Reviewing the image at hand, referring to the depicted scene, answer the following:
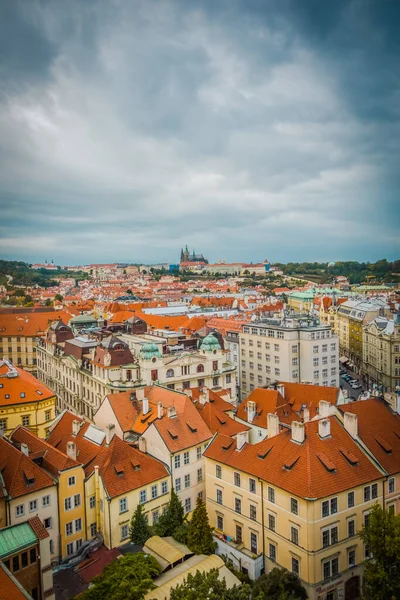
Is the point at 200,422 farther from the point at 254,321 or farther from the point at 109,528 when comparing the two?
the point at 254,321

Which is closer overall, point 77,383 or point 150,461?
point 150,461

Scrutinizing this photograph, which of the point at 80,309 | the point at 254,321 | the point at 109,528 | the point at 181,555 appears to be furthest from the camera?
A: the point at 80,309

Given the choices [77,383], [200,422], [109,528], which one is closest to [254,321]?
[77,383]

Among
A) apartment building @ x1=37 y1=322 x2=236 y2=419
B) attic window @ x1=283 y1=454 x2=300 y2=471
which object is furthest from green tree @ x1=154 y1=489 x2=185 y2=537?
apartment building @ x1=37 y1=322 x2=236 y2=419

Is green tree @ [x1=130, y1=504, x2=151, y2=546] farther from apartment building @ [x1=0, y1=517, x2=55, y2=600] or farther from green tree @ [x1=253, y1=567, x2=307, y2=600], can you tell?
apartment building @ [x1=0, y1=517, x2=55, y2=600]

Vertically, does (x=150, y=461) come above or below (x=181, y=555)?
above

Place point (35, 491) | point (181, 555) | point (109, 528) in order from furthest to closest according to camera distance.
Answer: point (109, 528), point (35, 491), point (181, 555)

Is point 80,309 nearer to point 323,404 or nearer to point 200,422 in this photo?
point 200,422

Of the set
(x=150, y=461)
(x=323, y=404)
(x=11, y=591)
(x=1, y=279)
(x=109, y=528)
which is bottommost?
(x=109, y=528)
